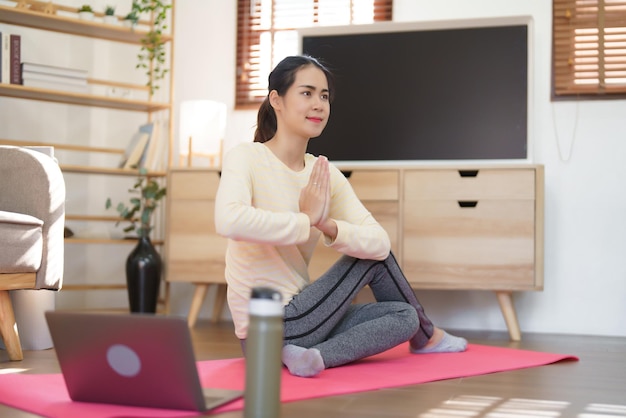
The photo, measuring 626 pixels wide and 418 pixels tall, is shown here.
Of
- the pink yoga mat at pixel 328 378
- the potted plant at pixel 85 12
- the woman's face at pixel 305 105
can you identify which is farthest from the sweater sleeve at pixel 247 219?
the potted plant at pixel 85 12

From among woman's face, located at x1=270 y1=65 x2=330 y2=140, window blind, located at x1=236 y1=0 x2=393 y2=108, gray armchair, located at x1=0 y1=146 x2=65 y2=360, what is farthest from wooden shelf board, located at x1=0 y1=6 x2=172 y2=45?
woman's face, located at x1=270 y1=65 x2=330 y2=140

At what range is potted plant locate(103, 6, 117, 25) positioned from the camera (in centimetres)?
392

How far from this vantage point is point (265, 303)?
1230mm

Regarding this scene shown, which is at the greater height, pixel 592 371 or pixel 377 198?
pixel 377 198

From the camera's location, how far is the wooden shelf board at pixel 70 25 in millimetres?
3760

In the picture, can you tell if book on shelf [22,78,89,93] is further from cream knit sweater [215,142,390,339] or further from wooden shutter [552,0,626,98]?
wooden shutter [552,0,626,98]

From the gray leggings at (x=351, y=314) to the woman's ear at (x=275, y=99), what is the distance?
1.52 feet

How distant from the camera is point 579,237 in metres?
3.66

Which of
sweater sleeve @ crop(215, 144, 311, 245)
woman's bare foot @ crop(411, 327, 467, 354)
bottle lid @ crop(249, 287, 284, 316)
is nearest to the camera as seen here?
bottle lid @ crop(249, 287, 284, 316)

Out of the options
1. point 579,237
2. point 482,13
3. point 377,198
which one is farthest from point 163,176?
point 579,237

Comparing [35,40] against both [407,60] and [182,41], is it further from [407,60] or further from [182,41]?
[407,60]

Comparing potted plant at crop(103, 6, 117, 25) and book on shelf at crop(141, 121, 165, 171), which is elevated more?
potted plant at crop(103, 6, 117, 25)

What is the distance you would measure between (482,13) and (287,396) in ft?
8.34

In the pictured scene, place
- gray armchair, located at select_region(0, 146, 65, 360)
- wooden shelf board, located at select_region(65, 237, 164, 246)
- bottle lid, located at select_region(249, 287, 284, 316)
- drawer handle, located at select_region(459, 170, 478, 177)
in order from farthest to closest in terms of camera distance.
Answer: wooden shelf board, located at select_region(65, 237, 164, 246) < drawer handle, located at select_region(459, 170, 478, 177) < gray armchair, located at select_region(0, 146, 65, 360) < bottle lid, located at select_region(249, 287, 284, 316)
